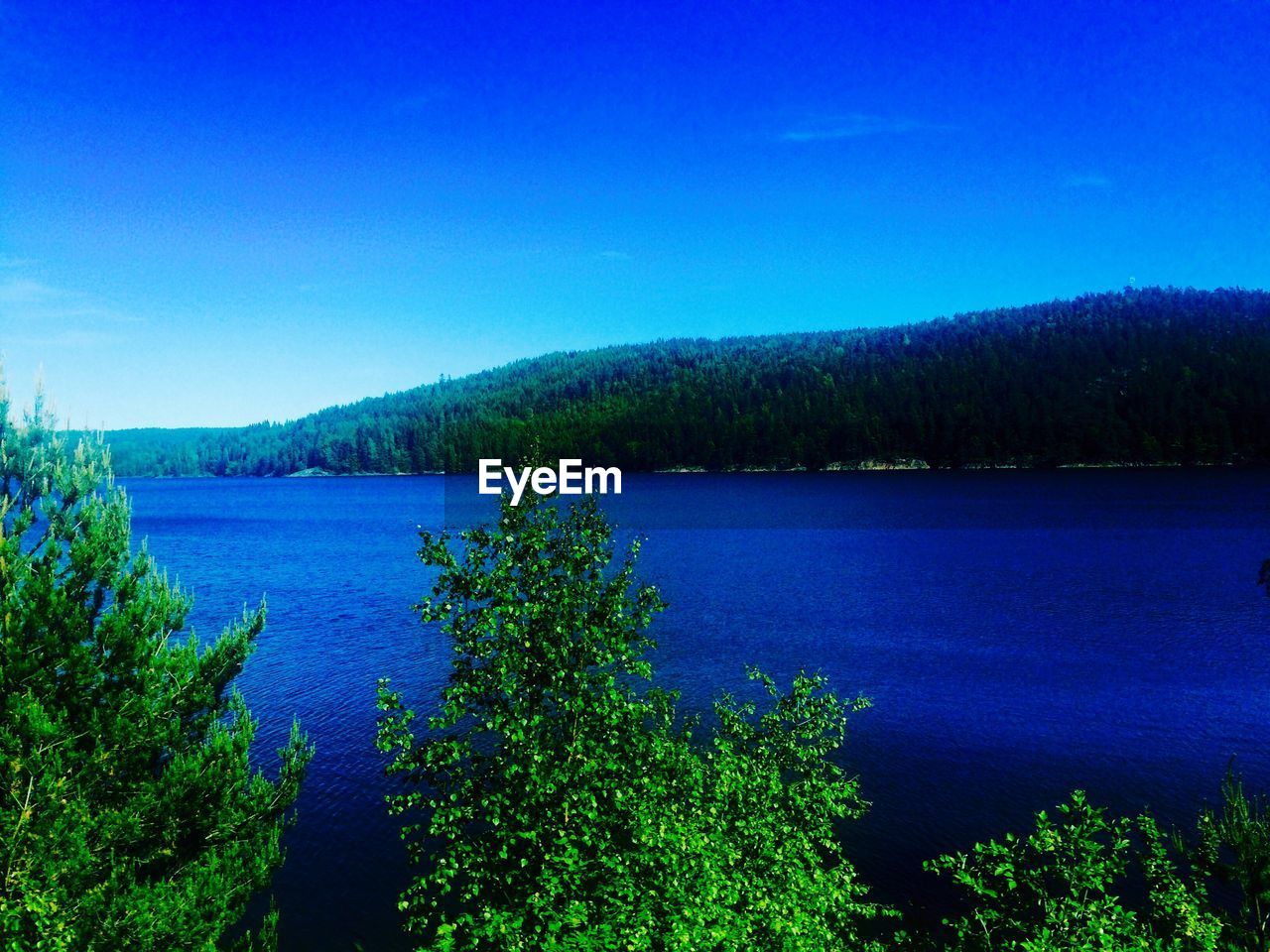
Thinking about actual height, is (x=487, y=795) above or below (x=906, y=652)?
above

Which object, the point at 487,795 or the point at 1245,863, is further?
the point at 487,795

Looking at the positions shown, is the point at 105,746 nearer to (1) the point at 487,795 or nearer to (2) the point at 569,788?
(1) the point at 487,795

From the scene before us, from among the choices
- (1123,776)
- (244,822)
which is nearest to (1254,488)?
(1123,776)

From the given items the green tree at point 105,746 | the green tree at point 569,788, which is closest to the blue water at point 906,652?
the green tree at point 105,746

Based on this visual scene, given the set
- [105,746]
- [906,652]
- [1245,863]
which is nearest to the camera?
[1245,863]

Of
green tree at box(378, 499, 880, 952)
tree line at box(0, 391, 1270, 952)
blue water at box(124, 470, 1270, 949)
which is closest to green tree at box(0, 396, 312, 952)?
tree line at box(0, 391, 1270, 952)

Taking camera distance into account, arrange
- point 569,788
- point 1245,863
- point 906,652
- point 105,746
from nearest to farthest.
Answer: point 1245,863, point 569,788, point 105,746, point 906,652

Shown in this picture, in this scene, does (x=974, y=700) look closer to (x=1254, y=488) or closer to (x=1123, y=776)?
(x=1123, y=776)

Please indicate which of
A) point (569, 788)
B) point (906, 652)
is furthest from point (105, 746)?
point (906, 652)
